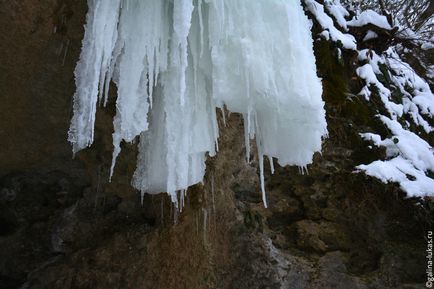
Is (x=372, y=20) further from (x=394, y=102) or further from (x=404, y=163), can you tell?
(x=404, y=163)

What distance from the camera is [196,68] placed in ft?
6.18

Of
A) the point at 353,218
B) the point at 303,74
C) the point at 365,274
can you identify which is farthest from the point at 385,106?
the point at 303,74

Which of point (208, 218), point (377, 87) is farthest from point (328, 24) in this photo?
point (208, 218)

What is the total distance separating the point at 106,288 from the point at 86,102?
5.61ft

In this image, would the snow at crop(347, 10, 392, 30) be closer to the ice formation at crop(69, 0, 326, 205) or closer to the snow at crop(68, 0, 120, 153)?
the ice formation at crop(69, 0, 326, 205)

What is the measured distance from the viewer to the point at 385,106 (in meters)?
3.62

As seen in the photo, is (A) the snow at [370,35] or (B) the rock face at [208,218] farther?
(A) the snow at [370,35]

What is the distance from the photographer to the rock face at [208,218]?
2.97m

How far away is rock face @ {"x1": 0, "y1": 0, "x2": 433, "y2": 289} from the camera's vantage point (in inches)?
117

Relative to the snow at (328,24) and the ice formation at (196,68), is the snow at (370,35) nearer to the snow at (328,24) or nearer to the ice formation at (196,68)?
the snow at (328,24)

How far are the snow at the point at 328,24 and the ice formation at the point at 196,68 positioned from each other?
1.77 metres

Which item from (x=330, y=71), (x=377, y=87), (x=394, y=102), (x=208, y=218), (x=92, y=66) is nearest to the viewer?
(x=92, y=66)

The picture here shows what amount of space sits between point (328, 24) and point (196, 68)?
2179 millimetres

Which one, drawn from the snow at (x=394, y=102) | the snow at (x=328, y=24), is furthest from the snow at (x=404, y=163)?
the snow at (x=328, y=24)
